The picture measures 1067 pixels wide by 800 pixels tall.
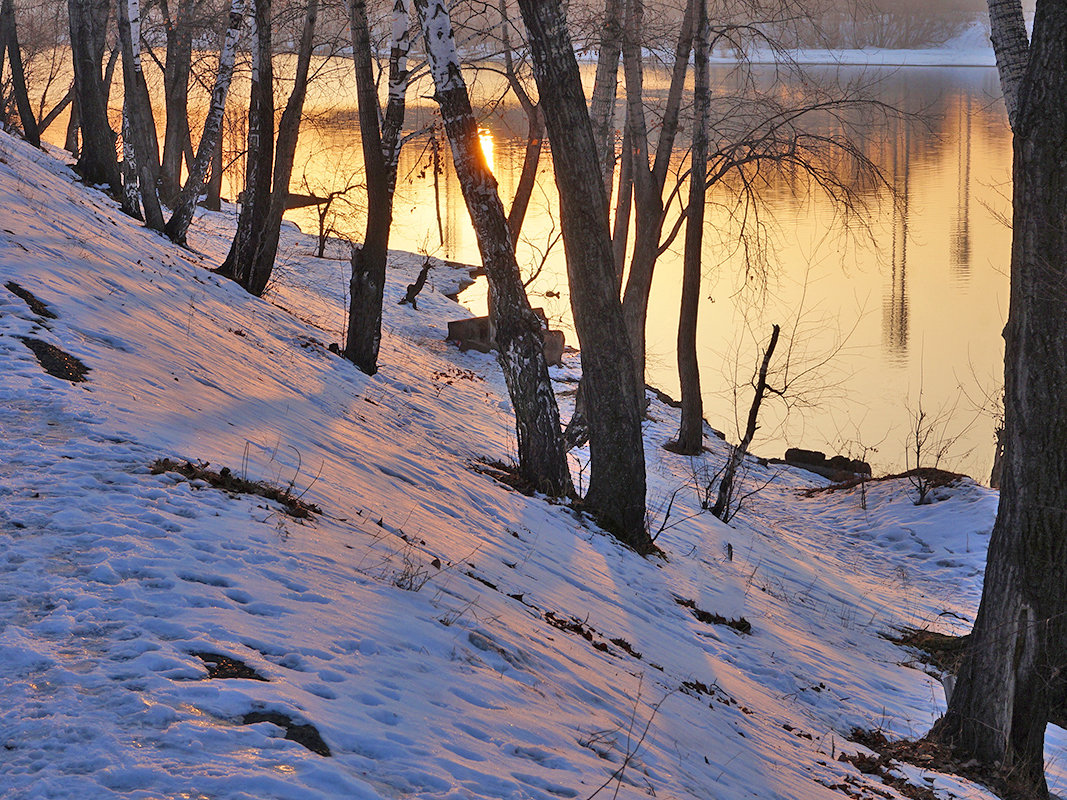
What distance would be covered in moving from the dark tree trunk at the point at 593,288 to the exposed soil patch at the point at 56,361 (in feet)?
13.2

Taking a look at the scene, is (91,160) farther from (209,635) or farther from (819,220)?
(819,220)

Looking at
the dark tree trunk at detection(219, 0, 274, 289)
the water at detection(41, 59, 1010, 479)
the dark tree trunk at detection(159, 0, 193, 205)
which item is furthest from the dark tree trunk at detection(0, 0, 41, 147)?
the dark tree trunk at detection(219, 0, 274, 289)

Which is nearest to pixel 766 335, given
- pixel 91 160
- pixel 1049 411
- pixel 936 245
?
pixel 936 245

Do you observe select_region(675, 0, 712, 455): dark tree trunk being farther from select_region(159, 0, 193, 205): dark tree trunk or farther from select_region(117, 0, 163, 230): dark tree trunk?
select_region(159, 0, 193, 205): dark tree trunk

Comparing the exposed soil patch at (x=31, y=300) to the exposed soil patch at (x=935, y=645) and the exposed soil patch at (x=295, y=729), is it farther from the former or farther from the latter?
the exposed soil patch at (x=935, y=645)

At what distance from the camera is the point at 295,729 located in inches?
130

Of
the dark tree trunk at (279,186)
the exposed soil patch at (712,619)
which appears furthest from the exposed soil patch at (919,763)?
the dark tree trunk at (279,186)

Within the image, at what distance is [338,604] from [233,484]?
132cm

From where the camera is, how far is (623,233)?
16406 millimetres

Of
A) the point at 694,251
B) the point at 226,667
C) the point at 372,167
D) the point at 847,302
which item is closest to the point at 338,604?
the point at 226,667

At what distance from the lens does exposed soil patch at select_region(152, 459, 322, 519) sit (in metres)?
5.27

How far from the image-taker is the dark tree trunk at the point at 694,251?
14.0 metres

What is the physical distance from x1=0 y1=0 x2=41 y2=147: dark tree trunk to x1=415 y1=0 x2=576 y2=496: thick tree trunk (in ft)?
47.7

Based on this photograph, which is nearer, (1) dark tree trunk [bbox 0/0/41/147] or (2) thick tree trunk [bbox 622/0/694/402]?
(2) thick tree trunk [bbox 622/0/694/402]
